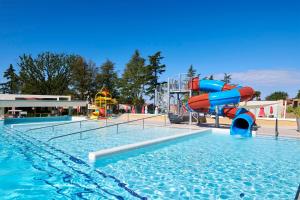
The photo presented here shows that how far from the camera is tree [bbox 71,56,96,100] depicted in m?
38.1

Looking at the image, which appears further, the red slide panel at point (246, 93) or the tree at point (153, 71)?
the tree at point (153, 71)

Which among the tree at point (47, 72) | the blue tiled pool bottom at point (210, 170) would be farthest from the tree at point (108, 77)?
the blue tiled pool bottom at point (210, 170)

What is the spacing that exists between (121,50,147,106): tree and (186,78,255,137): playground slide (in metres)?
20.1

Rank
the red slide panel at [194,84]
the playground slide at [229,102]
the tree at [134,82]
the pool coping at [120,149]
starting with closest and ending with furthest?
the pool coping at [120,149], the playground slide at [229,102], the red slide panel at [194,84], the tree at [134,82]

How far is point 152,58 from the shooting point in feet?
125

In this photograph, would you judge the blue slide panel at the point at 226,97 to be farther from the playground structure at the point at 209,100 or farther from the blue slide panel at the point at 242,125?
the blue slide panel at the point at 242,125

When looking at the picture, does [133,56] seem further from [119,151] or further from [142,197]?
[142,197]

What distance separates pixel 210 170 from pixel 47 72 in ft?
136

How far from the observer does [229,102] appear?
48.1 ft

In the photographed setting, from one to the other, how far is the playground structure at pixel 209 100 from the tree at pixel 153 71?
1588cm

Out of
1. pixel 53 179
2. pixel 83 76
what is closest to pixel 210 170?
pixel 53 179

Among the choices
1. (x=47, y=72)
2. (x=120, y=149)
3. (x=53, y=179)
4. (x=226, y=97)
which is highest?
(x=47, y=72)

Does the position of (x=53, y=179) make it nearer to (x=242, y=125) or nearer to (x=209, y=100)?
(x=209, y=100)

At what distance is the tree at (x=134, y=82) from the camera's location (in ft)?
118
